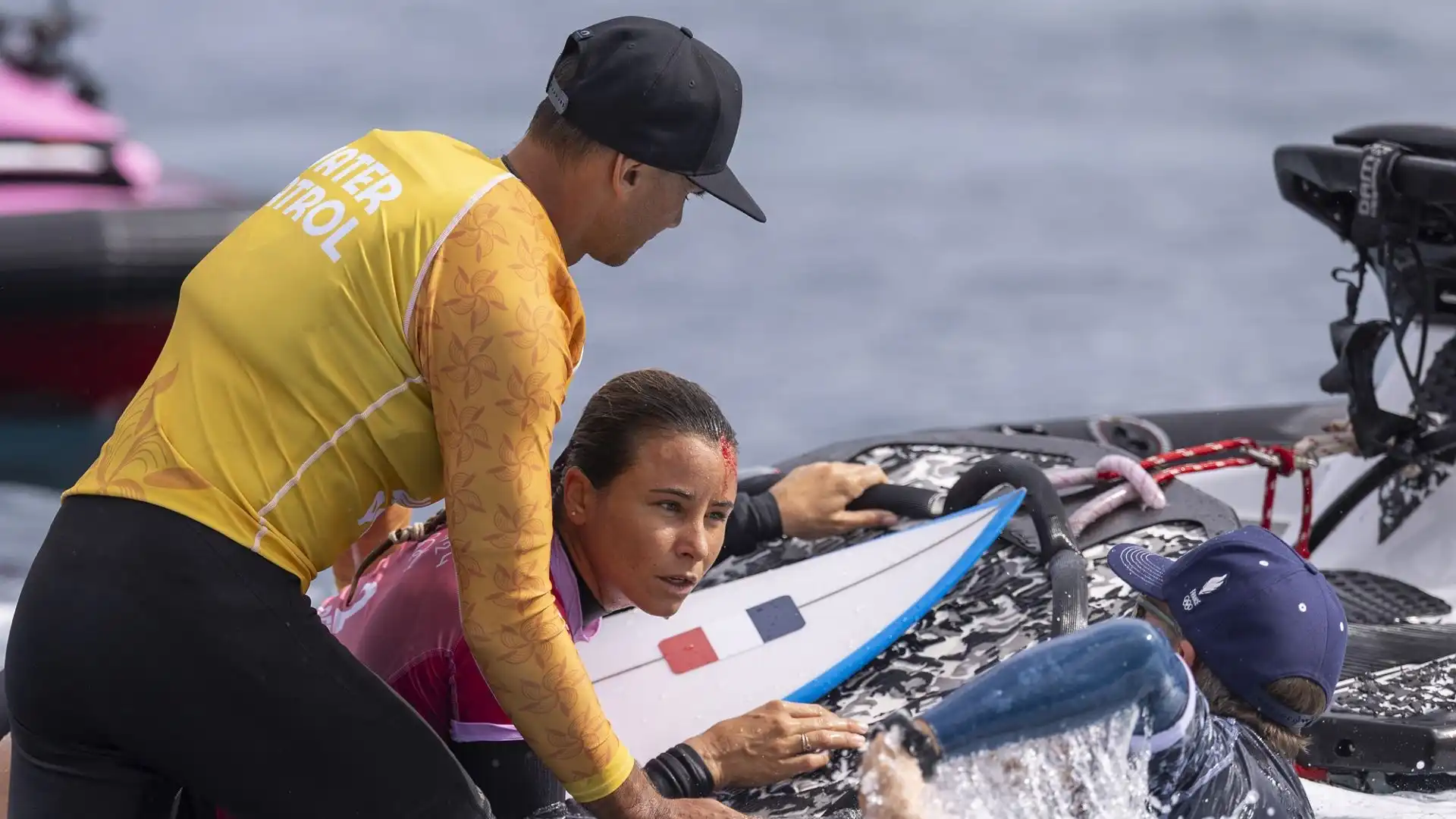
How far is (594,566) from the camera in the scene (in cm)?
247

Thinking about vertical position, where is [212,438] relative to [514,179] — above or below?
below

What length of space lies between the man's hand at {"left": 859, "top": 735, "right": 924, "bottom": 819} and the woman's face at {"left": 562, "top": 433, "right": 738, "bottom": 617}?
65 centimetres

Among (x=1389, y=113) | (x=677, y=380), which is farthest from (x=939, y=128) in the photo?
(x=677, y=380)

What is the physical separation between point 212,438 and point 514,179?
1.53ft

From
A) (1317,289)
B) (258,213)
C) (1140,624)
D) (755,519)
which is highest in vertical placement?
(258,213)

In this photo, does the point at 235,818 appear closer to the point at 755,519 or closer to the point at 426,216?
the point at 426,216

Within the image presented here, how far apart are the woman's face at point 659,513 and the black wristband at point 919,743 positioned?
2.10 ft

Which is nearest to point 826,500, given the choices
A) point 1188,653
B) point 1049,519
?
point 1049,519

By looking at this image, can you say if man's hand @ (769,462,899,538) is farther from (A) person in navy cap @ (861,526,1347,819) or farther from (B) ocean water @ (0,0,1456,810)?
(B) ocean water @ (0,0,1456,810)

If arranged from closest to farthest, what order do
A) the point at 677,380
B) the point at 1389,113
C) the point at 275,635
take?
the point at 275,635, the point at 677,380, the point at 1389,113

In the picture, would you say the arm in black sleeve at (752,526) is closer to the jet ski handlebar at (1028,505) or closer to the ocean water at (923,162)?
the jet ski handlebar at (1028,505)

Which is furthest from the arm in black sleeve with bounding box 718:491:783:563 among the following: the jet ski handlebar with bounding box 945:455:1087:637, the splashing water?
the splashing water

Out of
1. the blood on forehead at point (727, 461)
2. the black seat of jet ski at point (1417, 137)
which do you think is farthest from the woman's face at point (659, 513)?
the black seat of jet ski at point (1417, 137)

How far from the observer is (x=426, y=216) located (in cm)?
191
